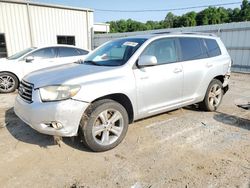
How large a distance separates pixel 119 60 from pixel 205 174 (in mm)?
2214

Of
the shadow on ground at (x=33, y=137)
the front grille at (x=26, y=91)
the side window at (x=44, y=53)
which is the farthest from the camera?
the side window at (x=44, y=53)

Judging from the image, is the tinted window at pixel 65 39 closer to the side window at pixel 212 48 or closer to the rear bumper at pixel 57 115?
the side window at pixel 212 48

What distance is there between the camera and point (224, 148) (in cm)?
373

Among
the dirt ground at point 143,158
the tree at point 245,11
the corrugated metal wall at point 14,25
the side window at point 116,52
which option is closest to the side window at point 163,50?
the side window at point 116,52

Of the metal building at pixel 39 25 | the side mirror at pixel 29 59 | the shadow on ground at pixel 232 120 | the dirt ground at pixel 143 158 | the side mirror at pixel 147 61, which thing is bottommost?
the shadow on ground at pixel 232 120

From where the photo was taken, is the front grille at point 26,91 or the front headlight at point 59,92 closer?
the front headlight at point 59,92

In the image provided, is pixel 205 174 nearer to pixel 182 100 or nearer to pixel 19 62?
pixel 182 100

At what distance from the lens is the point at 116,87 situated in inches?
140

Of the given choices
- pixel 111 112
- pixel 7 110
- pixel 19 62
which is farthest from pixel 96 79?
pixel 19 62

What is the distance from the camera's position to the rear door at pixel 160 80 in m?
3.92

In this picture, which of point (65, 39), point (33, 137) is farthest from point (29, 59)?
point (65, 39)

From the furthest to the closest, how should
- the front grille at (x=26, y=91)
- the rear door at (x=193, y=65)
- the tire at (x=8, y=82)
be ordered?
1. the tire at (x=8, y=82)
2. the rear door at (x=193, y=65)
3. the front grille at (x=26, y=91)

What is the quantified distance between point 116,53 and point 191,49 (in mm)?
1650

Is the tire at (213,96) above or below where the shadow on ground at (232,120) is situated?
above
